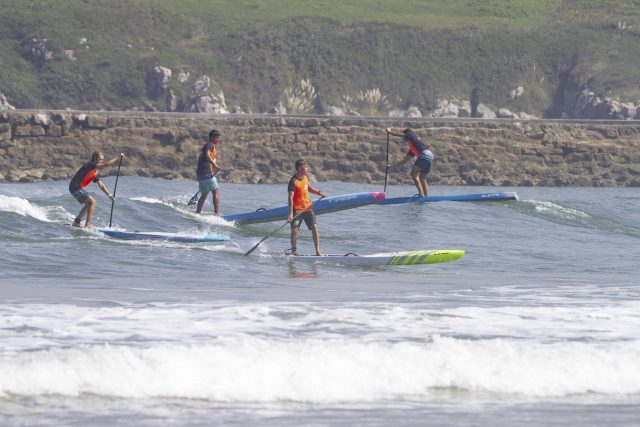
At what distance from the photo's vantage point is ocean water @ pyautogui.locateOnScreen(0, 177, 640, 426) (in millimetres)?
9406

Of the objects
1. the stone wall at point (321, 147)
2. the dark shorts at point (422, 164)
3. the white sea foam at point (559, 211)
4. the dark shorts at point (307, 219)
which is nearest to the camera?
the dark shorts at point (307, 219)

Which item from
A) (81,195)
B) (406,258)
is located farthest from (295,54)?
(406,258)

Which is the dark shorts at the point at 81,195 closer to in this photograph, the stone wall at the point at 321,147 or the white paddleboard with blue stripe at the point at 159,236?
the white paddleboard with blue stripe at the point at 159,236

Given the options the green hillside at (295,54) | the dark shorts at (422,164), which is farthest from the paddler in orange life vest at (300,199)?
the green hillside at (295,54)

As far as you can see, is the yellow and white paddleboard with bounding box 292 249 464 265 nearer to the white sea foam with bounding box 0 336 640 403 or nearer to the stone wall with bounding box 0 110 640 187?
the white sea foam with bounding box 0 336 640 403

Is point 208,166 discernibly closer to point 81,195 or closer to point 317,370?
point 81,195

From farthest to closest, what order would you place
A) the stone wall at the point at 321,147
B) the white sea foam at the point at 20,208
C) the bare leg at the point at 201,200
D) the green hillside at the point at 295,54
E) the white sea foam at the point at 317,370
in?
the green hillside at the point at 295,54
the stone wall at the point at 321,147
the bare leg at the point at 201,200
the white sea foam at the point at 20,208
the white sea foam at the point at 317,370

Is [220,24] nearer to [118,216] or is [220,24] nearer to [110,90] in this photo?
[110,90]

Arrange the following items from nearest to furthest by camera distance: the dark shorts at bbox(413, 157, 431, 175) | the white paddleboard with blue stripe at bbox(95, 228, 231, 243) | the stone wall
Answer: the white paddleboard with blue stripe at bbox(95, 228, 231, 243), the dark shorts at bbox(413, 157, 431, 175), the stone wall

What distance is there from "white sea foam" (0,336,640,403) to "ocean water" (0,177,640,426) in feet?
0.06

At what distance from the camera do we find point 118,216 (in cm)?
2364

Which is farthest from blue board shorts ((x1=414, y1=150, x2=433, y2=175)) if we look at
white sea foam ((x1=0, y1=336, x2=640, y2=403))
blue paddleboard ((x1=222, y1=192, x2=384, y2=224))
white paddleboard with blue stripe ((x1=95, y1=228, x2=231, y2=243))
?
white sea foam ((x1=0, y1=336, x2=640, y2=403))

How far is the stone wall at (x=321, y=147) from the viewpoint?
4125 cm

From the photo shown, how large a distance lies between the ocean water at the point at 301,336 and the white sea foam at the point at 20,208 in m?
0.81
